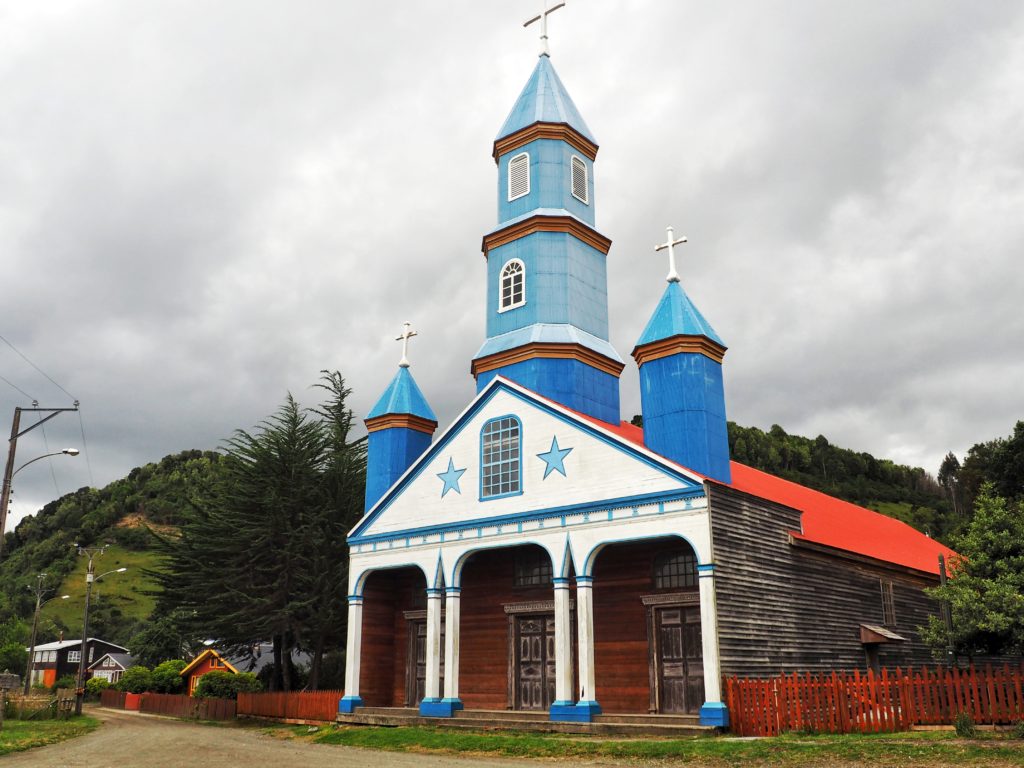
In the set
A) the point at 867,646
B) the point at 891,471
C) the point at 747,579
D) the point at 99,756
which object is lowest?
the point at 99,756

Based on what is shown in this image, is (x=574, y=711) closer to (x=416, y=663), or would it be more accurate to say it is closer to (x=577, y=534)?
(x=577, y=534)

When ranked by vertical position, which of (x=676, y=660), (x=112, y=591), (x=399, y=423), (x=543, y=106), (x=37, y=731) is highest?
(x=543, y=106)

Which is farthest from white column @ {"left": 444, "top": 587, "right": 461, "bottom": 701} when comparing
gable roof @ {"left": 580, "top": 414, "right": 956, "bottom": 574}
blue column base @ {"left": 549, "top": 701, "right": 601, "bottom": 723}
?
gable roof @ {"left": 580, "top": 414, "right": 956, "bottom": 574}

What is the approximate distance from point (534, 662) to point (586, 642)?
4.35 metres

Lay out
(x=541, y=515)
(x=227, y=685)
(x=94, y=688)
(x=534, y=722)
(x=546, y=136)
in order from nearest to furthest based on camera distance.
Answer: (x=534, y=722)
(x=541, y=515)
(x=546, y=136)
(x=227, y=685)
(x=94, y=688)

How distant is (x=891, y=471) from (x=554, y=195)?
10053 cm

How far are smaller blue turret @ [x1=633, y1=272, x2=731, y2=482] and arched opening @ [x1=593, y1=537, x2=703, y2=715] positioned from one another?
2.40 meters

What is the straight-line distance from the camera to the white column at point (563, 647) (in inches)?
815

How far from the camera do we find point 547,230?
29.3 metres

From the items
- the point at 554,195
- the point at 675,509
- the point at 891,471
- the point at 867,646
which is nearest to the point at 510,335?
the point at 554,195

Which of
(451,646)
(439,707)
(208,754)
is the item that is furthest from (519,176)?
(208,754)

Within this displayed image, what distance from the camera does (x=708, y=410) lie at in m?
22.5

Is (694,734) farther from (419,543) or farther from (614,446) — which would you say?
(419,543)

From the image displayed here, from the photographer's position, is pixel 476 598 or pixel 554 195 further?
pixel 554 195
